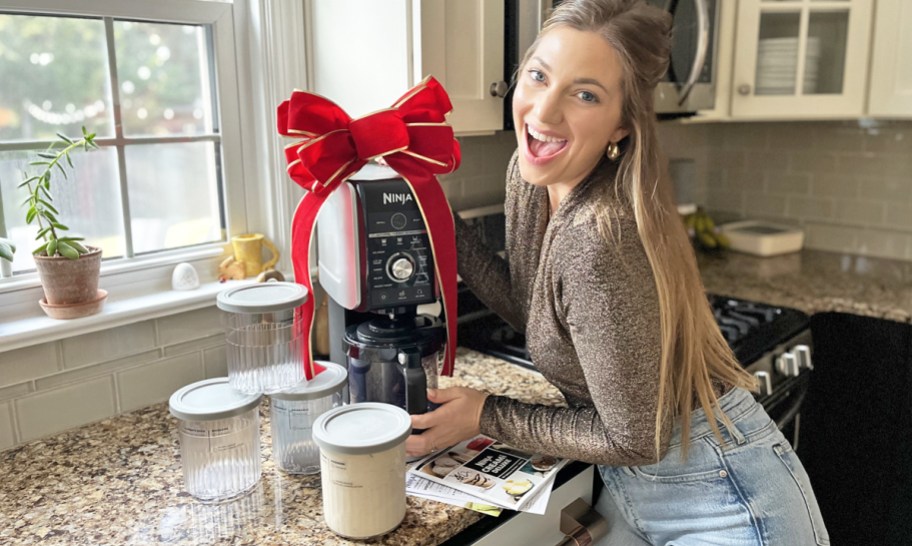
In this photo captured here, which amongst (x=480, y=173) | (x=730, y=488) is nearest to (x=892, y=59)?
(x=480, y=173)

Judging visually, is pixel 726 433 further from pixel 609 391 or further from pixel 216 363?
pixel 216 363

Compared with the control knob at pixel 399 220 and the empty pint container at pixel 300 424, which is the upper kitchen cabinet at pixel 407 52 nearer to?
the control knob at pixel 399 220

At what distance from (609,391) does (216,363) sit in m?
0.89

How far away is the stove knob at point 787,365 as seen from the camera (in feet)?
6.32

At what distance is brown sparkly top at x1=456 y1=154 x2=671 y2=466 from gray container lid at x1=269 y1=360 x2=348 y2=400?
0.24 m

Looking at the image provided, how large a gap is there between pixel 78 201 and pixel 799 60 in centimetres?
208

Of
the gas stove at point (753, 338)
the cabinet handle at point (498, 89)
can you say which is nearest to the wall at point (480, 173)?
the gas stove at point (753, 338)

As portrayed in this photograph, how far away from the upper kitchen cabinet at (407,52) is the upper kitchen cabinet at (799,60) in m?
1.13

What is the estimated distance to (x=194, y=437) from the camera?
1.10 metres

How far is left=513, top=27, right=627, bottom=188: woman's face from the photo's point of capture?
1.13m

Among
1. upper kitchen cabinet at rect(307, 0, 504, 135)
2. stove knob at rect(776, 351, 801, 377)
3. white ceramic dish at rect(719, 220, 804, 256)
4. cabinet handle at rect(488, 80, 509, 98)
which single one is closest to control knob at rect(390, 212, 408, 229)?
upper kitchen cabinet at rect(307, 0, 504, 135)

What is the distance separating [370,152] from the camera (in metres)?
1.20

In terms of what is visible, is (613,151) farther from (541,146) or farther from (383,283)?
(383,283)

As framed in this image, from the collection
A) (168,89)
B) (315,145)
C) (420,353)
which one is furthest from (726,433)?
(168,89)
